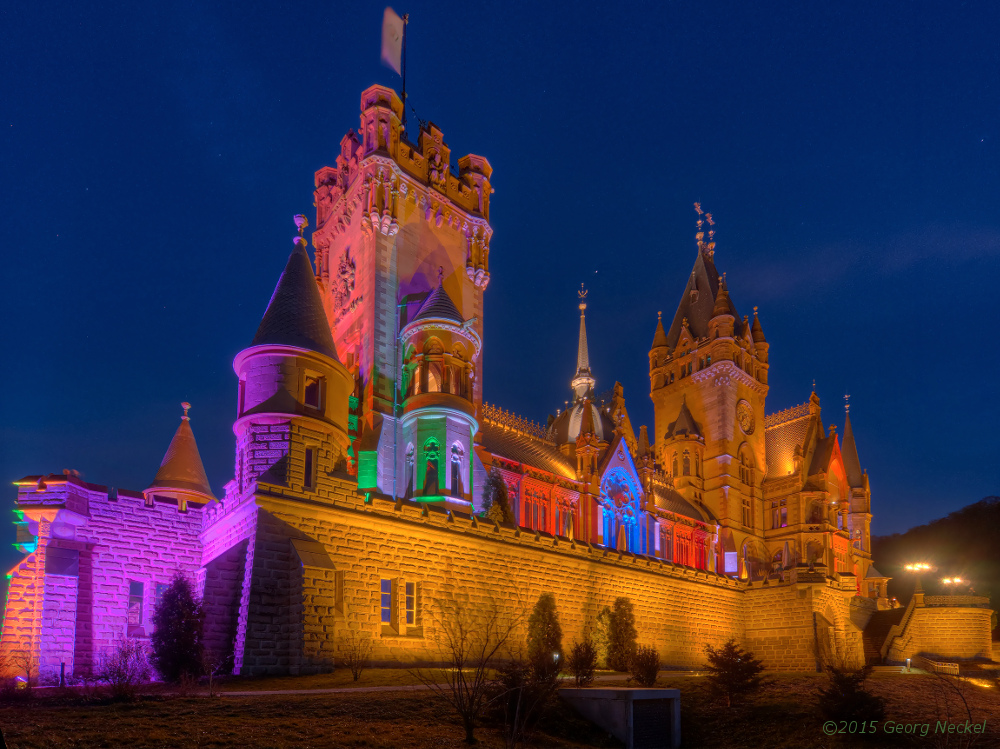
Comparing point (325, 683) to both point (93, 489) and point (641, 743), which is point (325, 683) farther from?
point (93, 489)

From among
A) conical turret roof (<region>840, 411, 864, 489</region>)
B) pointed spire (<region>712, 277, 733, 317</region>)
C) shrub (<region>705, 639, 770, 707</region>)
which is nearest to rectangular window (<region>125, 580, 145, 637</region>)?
shrub (<region>705, 639, 770, 707</region>)

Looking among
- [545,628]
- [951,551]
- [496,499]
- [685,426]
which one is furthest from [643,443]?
[951,551]

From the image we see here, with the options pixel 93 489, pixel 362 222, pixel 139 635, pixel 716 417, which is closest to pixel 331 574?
pixel 139 635

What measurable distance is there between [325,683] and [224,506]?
23.4 feet

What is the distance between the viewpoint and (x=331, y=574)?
21609mm

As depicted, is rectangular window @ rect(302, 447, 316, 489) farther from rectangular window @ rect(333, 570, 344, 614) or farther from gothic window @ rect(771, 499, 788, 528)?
gothic window @ rect(771, 499, 788, 528)

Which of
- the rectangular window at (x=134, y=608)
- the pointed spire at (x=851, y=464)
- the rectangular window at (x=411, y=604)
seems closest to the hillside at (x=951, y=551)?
the pointed spire at (x=851, y=464)

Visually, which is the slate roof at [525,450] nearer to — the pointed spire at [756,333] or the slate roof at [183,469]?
the slate roof at [183,469]

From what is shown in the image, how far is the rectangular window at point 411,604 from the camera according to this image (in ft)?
82.1

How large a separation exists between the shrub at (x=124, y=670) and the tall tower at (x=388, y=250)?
40.2 ft

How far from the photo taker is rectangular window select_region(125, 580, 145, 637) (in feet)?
78.4

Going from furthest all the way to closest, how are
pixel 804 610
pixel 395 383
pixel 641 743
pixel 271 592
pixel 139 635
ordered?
1. pixel 804 610
2. pixel 395 383
3. pixel 139 635
4. pixel 271 592
5. pixel 641 743

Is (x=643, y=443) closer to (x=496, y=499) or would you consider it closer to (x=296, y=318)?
(x=496, y=499)

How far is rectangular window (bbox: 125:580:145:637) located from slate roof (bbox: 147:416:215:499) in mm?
6861
